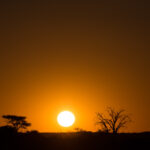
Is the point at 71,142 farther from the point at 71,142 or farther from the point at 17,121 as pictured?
the point at 17,121

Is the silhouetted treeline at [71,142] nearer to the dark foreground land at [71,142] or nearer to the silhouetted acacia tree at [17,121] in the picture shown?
the dark foreground land at [71,142]

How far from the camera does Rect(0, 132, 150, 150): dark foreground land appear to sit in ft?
167

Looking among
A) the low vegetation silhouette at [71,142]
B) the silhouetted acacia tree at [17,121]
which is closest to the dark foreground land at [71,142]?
the low vegetation silhouette at [71,142]

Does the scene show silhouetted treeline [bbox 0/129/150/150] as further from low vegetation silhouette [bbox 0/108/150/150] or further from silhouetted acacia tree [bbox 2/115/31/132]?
silhouetted acacia tree [bbox 2/115/31/132]

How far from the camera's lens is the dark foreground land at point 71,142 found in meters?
50.9

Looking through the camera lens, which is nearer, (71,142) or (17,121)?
(71,142)

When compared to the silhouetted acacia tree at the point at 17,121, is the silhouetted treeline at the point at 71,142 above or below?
below

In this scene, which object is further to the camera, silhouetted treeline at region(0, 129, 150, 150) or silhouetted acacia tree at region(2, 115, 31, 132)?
silhouetted acacia tree at region(2, 115, 31, 132)

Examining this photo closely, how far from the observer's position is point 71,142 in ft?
173

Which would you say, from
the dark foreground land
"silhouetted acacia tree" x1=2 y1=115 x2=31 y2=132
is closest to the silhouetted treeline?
the dark foreground land

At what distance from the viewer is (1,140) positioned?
5181cm

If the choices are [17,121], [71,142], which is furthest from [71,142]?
[17,121]

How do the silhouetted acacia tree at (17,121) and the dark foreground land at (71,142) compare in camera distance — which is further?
the silhouetted acacia tree at (17,121)

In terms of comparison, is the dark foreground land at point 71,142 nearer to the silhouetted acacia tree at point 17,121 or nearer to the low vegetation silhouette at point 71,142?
the low vegetation silhouette at point 71,142
